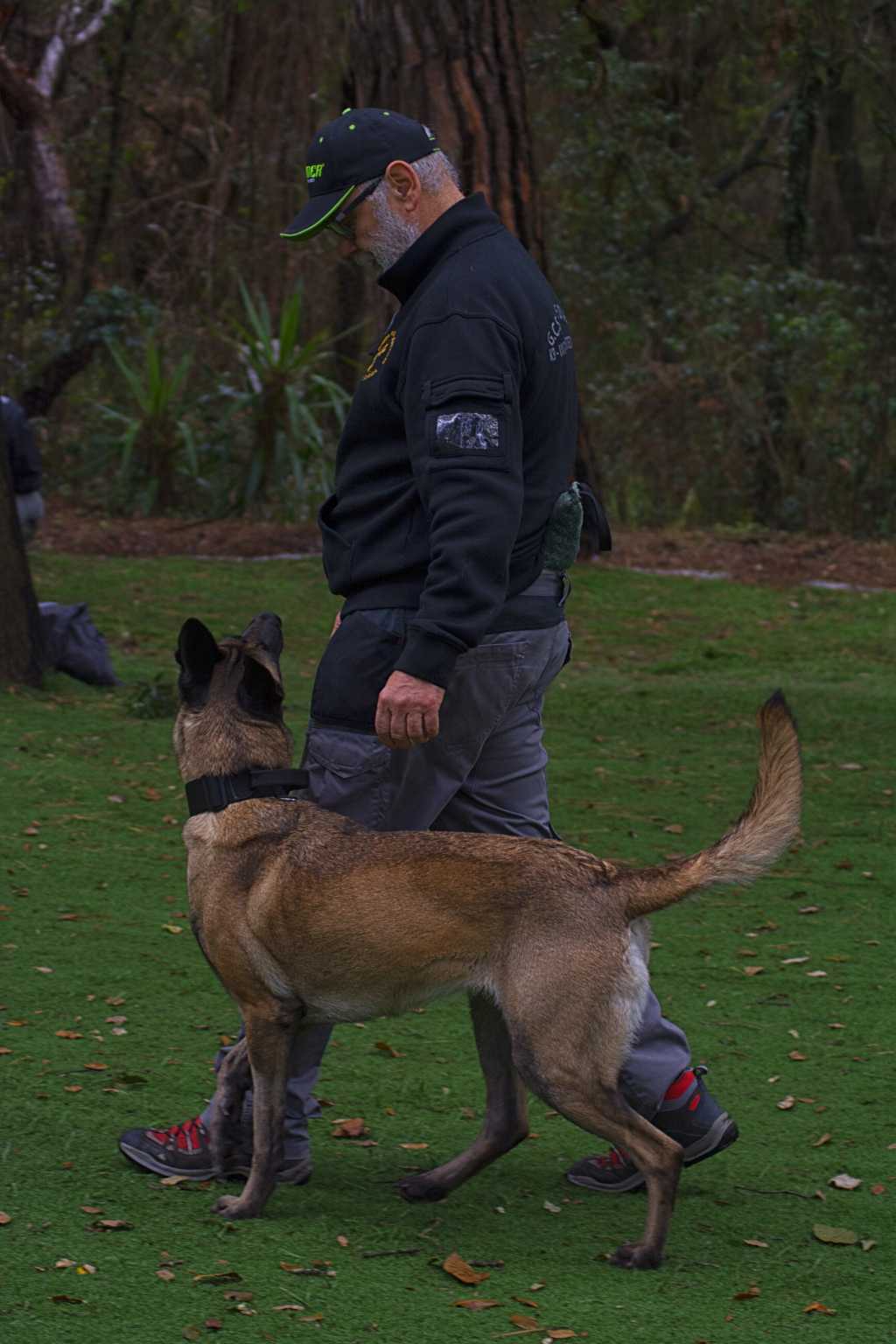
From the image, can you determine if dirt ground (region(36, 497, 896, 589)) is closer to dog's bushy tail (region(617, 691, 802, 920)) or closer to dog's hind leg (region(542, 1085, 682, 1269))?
dog's bushy tail (region(617, 691, 802, 920))

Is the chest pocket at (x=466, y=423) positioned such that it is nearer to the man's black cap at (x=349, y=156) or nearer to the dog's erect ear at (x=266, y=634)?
the man's black cap at (x=349, y=156)

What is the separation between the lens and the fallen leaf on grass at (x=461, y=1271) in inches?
134

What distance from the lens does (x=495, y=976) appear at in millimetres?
3477

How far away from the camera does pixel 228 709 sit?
3.82 meters

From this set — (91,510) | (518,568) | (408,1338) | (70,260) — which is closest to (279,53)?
(70,260)

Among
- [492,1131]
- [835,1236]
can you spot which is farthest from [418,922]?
[835,1236]

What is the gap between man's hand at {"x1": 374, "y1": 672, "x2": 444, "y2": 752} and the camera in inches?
135

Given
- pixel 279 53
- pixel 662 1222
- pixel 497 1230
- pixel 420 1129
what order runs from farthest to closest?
→ pixel 279 53 < pixel 420 1129 < pixel 497 1230 < pixel 662 1222

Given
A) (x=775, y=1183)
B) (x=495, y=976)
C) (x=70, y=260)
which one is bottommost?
(x=775, y=1183)

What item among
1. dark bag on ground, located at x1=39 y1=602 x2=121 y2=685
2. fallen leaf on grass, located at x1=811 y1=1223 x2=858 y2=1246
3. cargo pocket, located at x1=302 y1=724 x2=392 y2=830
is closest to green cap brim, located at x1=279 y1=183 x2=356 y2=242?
cargo pocket, located at x1=302 y1=724 x2=392 y2=830

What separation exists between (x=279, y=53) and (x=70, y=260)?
3.15 meters

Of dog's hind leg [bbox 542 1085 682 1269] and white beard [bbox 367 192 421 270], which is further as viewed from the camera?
white beard [bbox 367 192 421 270]

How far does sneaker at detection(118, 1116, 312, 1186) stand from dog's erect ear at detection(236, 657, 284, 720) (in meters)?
0.92

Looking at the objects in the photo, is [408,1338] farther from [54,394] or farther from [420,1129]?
[54,394]
